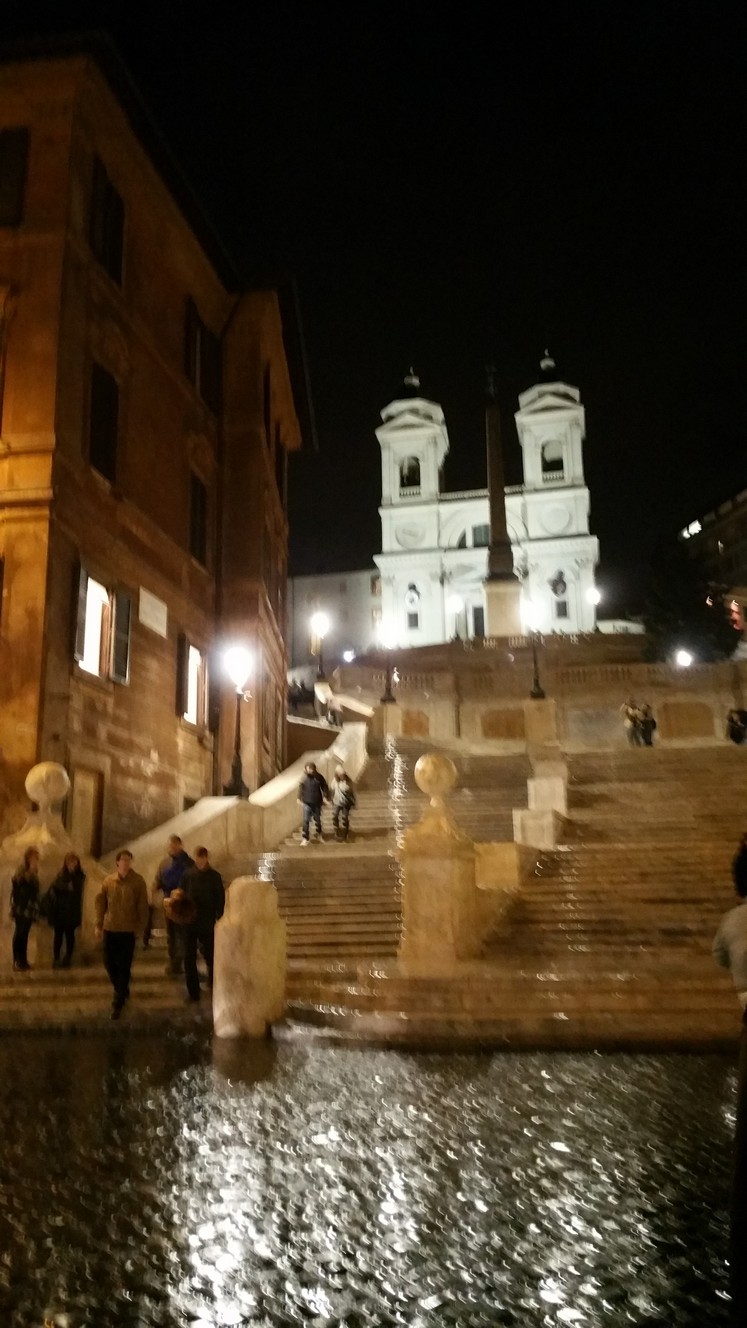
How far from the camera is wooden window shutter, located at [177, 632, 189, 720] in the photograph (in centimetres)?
2109

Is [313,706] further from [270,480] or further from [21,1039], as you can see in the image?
[21,1039]

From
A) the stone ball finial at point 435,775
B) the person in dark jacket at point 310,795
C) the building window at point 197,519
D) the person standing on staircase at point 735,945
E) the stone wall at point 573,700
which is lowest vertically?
the person standing on staircase at point 735,945

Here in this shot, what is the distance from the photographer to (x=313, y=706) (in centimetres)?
4531

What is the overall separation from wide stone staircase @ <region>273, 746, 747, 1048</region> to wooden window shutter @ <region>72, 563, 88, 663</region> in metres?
7.36

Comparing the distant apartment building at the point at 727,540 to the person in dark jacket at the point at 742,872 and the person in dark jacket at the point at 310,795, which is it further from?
the person in dark jacket at the point at 742,872

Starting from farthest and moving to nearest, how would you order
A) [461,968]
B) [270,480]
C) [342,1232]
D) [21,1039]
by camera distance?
1. [270,480]
2. [461,968]
3. [21,1039]
4. [342,1232]

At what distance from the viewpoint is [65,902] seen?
11664 millimetres

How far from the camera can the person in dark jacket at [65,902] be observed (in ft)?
38.3

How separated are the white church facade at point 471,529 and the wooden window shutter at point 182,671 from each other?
4574 centimetres

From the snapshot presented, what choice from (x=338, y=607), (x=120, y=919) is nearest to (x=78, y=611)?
(x=120, y=919)

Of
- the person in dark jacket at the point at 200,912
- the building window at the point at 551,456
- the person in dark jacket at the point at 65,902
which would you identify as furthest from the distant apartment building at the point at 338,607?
the person in dark jacket at the point at 200,912

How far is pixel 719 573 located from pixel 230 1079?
61810 mm

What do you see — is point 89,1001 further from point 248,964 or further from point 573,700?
point 573,700

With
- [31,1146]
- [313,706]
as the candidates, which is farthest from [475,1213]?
[313,706]
